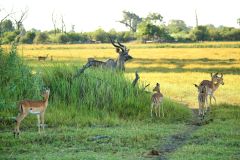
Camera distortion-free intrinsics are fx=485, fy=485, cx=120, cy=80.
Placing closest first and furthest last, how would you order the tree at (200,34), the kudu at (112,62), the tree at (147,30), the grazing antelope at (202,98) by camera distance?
the grazing antelope at (202,98) < the kudu at (112,62) < the tree at (200,34) < the tree at (147,30)

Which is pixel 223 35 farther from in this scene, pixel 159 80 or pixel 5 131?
pixel 5 131

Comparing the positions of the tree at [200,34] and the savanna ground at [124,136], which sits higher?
the tree at [200,34]

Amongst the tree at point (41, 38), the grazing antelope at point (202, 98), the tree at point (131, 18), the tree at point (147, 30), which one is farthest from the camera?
the tree at point (131, 18)

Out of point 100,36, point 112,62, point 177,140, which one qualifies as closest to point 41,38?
point 100,36

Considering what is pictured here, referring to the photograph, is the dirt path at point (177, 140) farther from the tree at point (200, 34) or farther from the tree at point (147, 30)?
the tree at point (147, 30)

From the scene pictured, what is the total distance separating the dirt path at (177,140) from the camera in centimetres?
991

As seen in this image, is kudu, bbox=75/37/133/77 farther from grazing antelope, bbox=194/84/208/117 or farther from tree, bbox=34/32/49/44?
tree, bbox=34/32/49/44

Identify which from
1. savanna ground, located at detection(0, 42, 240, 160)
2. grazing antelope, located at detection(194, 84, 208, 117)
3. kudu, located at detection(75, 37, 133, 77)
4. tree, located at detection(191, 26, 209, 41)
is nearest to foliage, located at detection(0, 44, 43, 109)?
savanna ground, located at detection(0, 42, 240, 160)

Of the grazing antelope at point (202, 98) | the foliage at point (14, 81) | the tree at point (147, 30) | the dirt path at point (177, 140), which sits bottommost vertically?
the dirt path at point (177, 140)

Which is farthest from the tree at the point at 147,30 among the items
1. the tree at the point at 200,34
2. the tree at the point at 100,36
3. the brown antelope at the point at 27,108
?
the brown antelope at the point at 27,108

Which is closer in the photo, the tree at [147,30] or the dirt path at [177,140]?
the dirt path at [177,140]

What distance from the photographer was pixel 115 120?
46.5 ft

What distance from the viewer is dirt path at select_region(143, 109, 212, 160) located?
991 cm

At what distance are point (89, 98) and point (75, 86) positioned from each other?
729 mm
